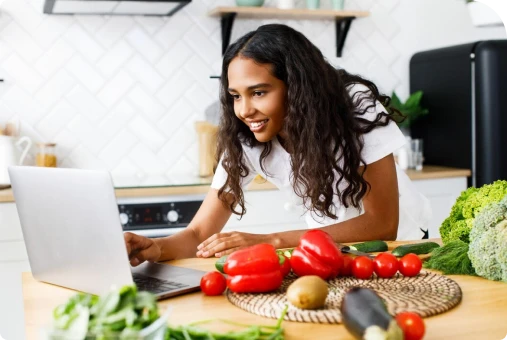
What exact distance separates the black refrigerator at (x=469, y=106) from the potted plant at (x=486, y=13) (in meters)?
0.12

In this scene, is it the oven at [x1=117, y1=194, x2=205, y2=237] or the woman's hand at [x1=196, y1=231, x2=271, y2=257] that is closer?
the woman's hand at [x1=196, y1=231, x2=271, y2=257]

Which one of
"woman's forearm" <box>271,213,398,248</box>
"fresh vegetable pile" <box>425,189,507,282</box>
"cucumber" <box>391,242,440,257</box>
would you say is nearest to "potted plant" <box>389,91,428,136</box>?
"woman's forearm" <box>271,213,398,248</box>

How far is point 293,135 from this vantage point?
2107 mm

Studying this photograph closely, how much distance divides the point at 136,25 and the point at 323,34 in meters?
1.06

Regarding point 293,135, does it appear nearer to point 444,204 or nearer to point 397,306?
point 397,306

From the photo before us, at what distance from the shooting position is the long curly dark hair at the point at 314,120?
2.06 meters

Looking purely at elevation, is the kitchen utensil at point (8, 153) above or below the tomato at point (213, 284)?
above

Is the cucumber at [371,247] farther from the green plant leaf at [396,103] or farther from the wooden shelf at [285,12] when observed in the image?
the green plant leaf at [396,103]

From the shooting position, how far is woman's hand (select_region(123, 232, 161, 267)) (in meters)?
1.62

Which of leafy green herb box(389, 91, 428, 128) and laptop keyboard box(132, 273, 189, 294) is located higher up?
leafy green herb box(389, 91, 428, 128)

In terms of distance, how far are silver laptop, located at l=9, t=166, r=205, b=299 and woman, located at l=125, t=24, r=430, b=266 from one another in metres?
0.53

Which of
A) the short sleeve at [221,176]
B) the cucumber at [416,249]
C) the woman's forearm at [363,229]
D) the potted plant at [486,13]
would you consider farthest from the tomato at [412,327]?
Answer: the potted plant at [486,13]

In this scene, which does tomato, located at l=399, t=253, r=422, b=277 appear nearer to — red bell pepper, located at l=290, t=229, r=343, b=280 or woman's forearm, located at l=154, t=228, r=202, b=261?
red bell pepper, located at l=290, t=229, r=343, b=280

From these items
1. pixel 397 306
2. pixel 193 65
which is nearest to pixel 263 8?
pixel 193 65
